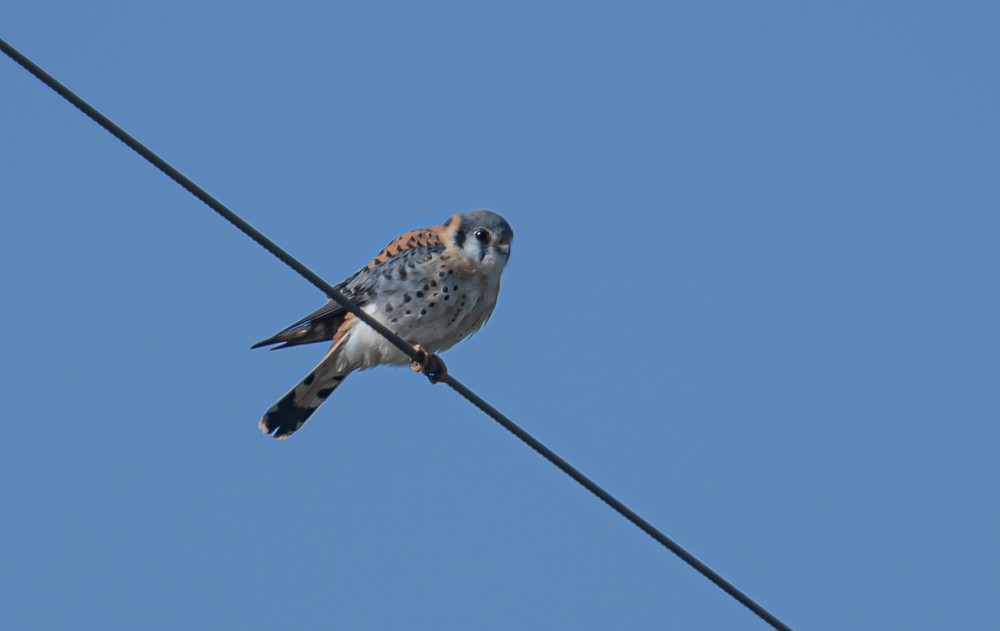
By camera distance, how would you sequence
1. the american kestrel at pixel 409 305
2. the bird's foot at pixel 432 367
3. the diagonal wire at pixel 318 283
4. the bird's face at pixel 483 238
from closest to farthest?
the diagonal wire at pixel 318 283 < the bird's foot at pixel 432 367 < the american kestrel at pixel 409 305 < the bird's face at pixel 483 238

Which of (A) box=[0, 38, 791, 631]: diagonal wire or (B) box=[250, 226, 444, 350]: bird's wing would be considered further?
(B) box=[250, 226, 444, 350]: bird's wing

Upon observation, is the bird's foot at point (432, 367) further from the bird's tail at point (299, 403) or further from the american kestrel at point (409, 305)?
the bird's tail at point (299, 403)

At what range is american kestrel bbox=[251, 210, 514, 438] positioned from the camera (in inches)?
288

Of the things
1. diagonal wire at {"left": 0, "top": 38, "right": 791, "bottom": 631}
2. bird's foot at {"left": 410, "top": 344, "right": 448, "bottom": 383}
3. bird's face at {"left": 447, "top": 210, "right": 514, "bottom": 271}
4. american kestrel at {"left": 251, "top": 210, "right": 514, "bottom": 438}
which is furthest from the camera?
bird's face at {"left": 447, "top": 210, "right": 514, "bottom": 271}

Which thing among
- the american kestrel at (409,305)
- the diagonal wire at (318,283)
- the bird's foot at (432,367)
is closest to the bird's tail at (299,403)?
the american kestrel at (409,305)

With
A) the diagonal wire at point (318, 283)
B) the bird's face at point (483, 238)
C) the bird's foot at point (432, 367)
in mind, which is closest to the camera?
the diagonal wire at point (318, 283)

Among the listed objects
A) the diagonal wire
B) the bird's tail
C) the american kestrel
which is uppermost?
the american kestrel

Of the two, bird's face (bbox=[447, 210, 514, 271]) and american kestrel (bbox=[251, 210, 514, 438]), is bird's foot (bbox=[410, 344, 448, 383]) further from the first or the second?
bird's face (bbox=[447, 210, 514, 271])

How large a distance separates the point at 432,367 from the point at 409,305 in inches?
23.0

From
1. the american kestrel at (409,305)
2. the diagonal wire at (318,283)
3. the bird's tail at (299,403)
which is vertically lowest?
the diagonal wire at (318,283)

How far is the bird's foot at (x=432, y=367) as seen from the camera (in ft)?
22.2

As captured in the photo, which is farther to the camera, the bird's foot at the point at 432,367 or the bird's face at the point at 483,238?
the bird's face at the point at 483,238

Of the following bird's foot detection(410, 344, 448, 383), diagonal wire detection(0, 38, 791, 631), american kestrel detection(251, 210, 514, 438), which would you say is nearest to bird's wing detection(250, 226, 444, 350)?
american kestrel detection(251, 210, 514, 438)

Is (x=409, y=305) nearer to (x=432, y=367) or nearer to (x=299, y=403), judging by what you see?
(x=432, y=367)
